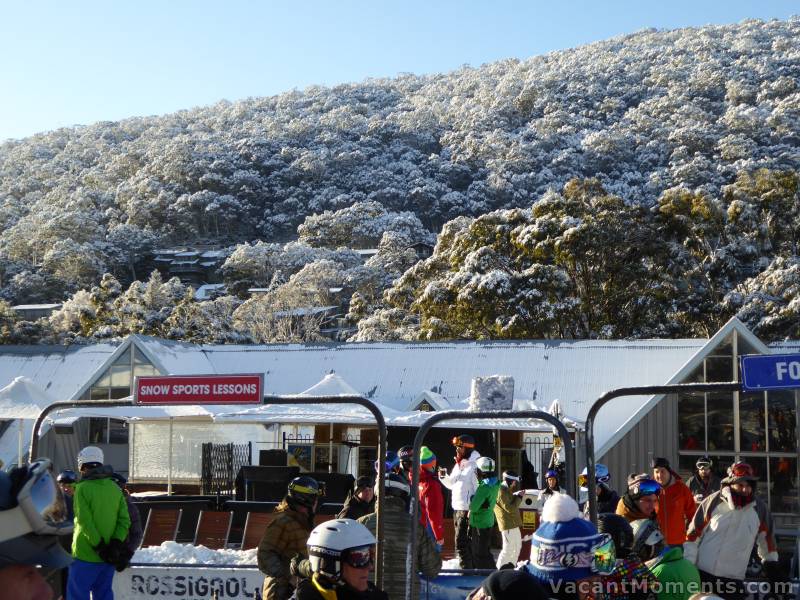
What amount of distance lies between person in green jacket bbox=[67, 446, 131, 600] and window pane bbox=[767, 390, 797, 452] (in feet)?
49.8

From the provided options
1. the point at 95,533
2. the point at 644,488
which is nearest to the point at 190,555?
the point at 95,533

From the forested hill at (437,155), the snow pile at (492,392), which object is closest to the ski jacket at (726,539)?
the snow pile at (492,392)

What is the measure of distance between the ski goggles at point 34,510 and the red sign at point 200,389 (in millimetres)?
5222

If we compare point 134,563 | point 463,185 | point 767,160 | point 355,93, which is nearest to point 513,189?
point 463,185

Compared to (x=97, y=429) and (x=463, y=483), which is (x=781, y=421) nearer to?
(x=463, y=483)

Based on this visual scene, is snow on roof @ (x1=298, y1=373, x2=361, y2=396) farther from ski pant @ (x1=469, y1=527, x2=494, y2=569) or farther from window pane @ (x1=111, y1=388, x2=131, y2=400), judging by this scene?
ski pant @ (x1=469, y1=527, x2=494, y2=569)

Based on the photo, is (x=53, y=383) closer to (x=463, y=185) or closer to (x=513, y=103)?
(x=463, y=185)

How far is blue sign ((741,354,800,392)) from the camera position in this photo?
638 cm

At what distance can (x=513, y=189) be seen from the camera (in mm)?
96062

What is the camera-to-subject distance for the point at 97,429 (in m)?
25.6

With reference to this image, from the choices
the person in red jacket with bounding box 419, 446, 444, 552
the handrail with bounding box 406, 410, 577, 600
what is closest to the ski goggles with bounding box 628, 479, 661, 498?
the handrail with bounding box 406, 410, 577, 600

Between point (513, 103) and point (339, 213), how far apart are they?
43.2 metres

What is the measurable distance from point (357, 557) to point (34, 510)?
226 centimetres

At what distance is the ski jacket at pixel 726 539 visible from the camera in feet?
24.2
